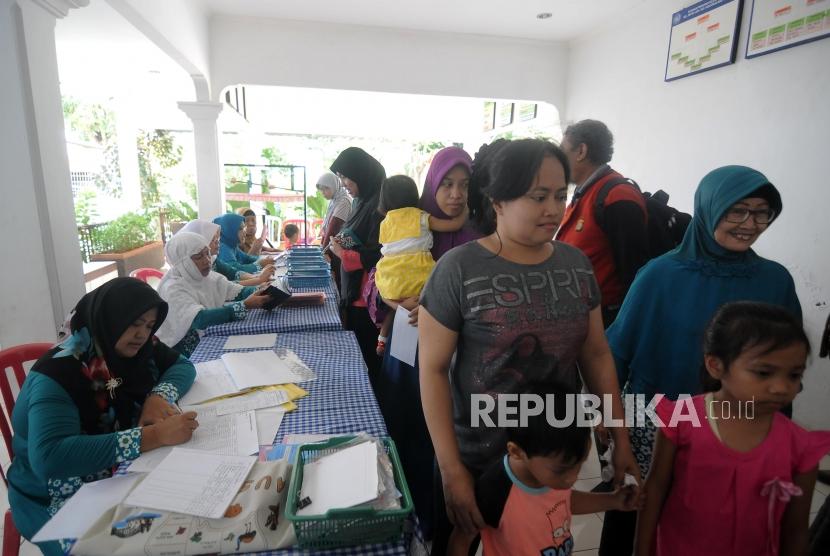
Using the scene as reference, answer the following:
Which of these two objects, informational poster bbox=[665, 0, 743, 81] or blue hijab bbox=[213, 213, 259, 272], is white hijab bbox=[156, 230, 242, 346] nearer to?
blue hijab bbox=[213, 213, 259, 272]

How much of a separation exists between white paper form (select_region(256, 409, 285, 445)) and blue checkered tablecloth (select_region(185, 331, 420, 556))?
2cm

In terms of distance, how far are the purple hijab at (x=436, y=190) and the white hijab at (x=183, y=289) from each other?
3.97 feet

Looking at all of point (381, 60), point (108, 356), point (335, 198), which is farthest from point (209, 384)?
point (381, 60)

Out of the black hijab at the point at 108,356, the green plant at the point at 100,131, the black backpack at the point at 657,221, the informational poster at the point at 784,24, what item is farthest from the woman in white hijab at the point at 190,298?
the green plant at the point at 100,131

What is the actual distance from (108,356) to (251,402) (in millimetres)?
417

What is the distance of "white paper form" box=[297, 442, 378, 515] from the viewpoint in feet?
2.90

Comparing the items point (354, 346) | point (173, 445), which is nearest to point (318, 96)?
point (354, 346)

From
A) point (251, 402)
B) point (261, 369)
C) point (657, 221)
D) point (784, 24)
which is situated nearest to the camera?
point (251, 402)

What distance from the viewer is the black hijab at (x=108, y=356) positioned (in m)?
1.21

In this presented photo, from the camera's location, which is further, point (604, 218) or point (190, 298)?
point (190, 298)

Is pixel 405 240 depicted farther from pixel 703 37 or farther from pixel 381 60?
pixel 381 60

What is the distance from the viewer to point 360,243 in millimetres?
2424

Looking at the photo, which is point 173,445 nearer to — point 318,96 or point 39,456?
point 39,456

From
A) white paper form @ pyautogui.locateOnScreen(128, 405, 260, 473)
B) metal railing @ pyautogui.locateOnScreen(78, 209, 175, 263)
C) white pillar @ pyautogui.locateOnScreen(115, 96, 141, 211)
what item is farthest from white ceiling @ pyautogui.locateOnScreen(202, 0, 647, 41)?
white pillar @ pyautogui.locateOnScreen(115, 96, 141, 211)
